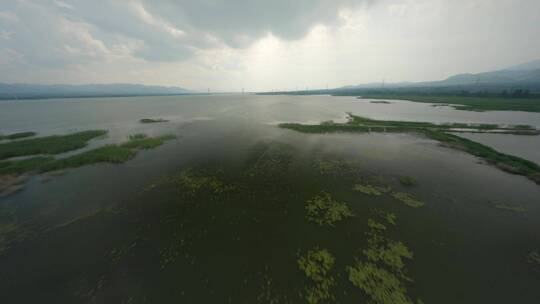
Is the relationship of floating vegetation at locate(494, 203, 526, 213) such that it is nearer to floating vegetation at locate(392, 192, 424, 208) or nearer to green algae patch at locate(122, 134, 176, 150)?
floating vegetation at locate(392, 192, 424, 208)

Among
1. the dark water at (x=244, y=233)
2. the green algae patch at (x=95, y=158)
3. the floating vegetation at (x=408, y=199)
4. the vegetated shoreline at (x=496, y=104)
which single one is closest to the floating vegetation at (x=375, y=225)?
the dark water at (x=244, y=233)

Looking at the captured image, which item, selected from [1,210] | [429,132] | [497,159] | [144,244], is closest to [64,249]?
[144,244]

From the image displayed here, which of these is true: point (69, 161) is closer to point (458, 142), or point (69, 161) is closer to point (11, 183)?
point (11, 183)

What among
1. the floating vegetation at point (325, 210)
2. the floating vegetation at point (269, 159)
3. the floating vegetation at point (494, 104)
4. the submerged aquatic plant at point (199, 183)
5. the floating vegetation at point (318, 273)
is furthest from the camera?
the floating vegetation at point (494, 104)

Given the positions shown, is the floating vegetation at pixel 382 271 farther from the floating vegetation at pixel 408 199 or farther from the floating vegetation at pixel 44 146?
the floating vegetation at pixel 44 146

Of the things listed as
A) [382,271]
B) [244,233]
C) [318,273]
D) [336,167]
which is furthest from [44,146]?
[382,271]
